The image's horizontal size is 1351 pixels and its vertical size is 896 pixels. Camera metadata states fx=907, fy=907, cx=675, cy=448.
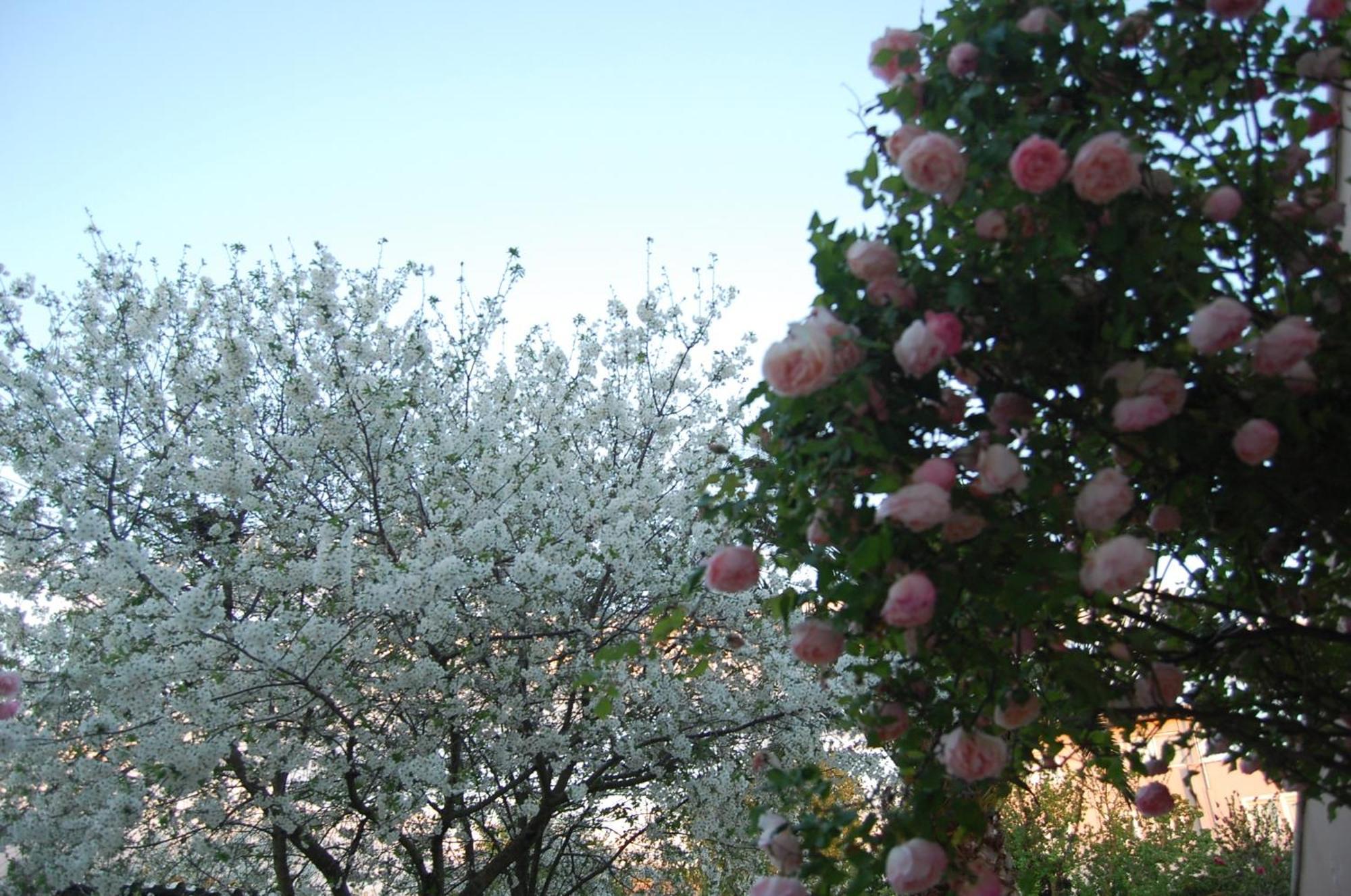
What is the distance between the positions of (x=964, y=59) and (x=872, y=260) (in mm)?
480

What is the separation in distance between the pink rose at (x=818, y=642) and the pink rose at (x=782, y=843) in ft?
1.02

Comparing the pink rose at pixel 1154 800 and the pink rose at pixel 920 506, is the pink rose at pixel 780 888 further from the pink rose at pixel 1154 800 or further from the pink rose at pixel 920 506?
the pink rose at pixel 1154 800

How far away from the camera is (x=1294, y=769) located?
1937mm

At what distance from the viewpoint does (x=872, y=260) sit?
5.41ft

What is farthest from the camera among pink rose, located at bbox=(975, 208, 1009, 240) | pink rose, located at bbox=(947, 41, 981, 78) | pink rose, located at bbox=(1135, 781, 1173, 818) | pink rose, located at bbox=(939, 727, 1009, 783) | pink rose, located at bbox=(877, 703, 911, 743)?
pink rose, located at bbox=(1135, 781, 1173, 818)

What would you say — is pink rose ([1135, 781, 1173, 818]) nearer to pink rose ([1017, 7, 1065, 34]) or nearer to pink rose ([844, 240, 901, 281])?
pink rose ([844, 240, 901, 281])

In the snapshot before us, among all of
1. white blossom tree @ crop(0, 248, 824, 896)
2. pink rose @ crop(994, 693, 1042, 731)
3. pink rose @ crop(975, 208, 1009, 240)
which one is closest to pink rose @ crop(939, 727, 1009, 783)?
pink rose @ crop(994, 693, 1042, 731)

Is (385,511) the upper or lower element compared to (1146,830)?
upper

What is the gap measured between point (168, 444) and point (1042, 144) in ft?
16.1

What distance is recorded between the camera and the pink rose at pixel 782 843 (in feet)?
5.61

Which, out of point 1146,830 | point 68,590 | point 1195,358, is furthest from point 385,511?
point 1146,830

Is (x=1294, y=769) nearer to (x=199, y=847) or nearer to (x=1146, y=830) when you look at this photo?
(x=199, y=847)

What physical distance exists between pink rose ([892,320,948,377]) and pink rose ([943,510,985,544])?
0.81 feet

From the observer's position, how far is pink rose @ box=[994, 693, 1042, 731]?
5.37 ft
